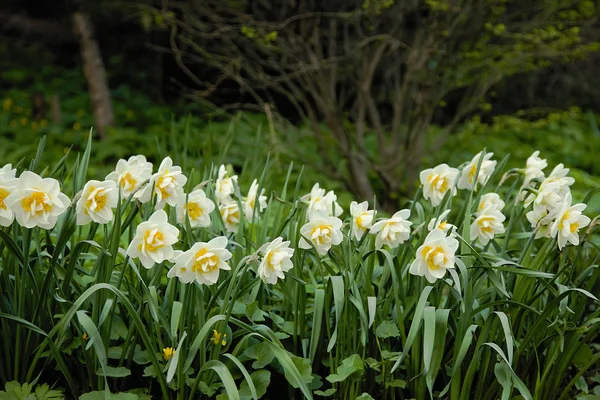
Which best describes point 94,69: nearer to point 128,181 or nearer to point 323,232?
point 128,181

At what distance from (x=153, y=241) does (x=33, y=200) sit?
0.27m

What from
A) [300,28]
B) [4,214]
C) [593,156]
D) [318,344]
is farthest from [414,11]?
[4,214]

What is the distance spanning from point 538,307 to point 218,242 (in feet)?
3.18

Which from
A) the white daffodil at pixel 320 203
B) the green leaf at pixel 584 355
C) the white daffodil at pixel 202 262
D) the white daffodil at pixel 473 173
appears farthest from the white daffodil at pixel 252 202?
the green leaf at pixel 584 355

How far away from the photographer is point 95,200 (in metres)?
1.59

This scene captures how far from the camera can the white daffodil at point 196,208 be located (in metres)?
1.77

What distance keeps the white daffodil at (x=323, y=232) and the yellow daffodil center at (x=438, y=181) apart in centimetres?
42

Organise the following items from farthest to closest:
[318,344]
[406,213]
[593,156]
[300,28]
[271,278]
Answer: [593,156] → [300,28] → [318,344] → [406,213] → [271,278]

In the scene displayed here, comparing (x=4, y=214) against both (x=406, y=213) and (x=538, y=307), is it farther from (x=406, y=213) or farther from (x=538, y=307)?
(x=538, y=307)

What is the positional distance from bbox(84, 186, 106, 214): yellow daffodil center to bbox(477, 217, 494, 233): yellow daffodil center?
974mm

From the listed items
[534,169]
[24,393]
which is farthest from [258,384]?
[534,169]

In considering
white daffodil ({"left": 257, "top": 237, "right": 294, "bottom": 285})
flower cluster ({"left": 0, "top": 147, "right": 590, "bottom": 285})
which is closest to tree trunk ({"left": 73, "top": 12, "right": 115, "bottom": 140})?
flower cluster ({"left": 0, "top": 147, "right": 590, "bottom": 285})

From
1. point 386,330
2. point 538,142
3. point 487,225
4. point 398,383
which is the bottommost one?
point 538,142

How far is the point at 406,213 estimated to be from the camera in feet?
5.70
